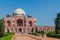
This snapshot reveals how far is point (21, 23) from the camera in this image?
84.0 metres

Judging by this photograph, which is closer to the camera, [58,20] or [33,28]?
[58,20]

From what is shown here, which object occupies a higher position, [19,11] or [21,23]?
[19,11]

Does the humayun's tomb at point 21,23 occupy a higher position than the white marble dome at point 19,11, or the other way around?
the white marble dome at point 19,11

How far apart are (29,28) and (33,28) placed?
1528 mm

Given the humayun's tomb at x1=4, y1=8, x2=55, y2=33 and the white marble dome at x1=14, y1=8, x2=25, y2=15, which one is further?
the white marble dome at x1=14, y1=8, x2=25, y2=15

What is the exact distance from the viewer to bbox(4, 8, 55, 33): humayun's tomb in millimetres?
78562

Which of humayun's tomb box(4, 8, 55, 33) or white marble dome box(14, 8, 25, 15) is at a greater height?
white marble dome box(14, 8, 25, 15)

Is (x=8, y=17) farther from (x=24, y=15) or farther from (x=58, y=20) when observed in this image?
(x=58, y=20)

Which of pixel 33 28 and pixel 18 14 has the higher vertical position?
pixel 18 14

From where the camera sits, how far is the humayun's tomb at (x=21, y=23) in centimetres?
7856

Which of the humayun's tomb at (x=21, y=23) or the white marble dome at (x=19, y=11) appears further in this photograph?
the white marble dome at (x=19, y=11)

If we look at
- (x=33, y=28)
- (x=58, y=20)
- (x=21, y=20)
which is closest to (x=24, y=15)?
(x=21, y=20)

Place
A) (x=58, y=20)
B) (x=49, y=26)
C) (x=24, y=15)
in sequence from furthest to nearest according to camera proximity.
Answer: (x=24, y=15)
(x=49, y=26)
(x=58, y=20)

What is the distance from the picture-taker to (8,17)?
81375mm
